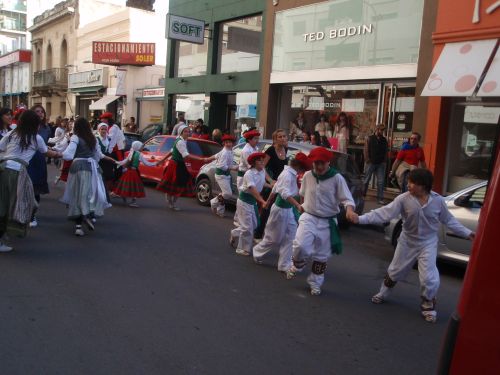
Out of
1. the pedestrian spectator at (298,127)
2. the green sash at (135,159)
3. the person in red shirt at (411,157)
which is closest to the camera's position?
the green sash at (135,159)

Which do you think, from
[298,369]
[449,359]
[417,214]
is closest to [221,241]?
[417,214]

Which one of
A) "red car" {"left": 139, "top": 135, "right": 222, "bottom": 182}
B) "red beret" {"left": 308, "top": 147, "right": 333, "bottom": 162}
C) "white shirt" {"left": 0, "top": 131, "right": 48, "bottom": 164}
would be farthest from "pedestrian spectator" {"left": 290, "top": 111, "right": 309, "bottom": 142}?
"red beret" {"left": 308, "top": 147, "right": 333, "bottom": 162}

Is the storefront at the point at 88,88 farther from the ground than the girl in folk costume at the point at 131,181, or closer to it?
farther from the ground

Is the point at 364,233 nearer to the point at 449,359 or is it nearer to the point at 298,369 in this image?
the point at 298,369

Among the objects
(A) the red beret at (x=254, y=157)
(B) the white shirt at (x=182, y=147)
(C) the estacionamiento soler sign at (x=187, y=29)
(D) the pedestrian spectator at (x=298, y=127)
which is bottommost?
(B) the white shirt at (x=182, y=147)

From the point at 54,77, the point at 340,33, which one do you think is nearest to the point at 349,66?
the point at 340,33

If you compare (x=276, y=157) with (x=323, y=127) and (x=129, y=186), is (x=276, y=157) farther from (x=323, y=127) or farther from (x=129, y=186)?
(x=323, y=127)

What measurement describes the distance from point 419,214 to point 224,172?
5.53 metres

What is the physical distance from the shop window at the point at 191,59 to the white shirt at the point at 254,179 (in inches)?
623

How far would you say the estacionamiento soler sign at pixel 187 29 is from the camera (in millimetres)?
20698

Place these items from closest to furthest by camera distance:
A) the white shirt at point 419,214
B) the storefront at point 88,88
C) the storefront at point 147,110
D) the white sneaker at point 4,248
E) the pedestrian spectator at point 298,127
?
1. the white shirt at point 419,214
2. the white sneaker at point 4,248
3. the pedestrian spectator at point 298,127
4. the storefront at point 147,110
5. the storefront at point 88,88

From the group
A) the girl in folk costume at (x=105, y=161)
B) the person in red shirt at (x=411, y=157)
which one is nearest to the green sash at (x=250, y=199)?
the girl in folk costume at (x=105, y=161)

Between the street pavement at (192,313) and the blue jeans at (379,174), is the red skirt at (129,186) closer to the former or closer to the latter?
the street pavement at (192,313)

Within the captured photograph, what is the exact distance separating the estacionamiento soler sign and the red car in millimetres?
7346
